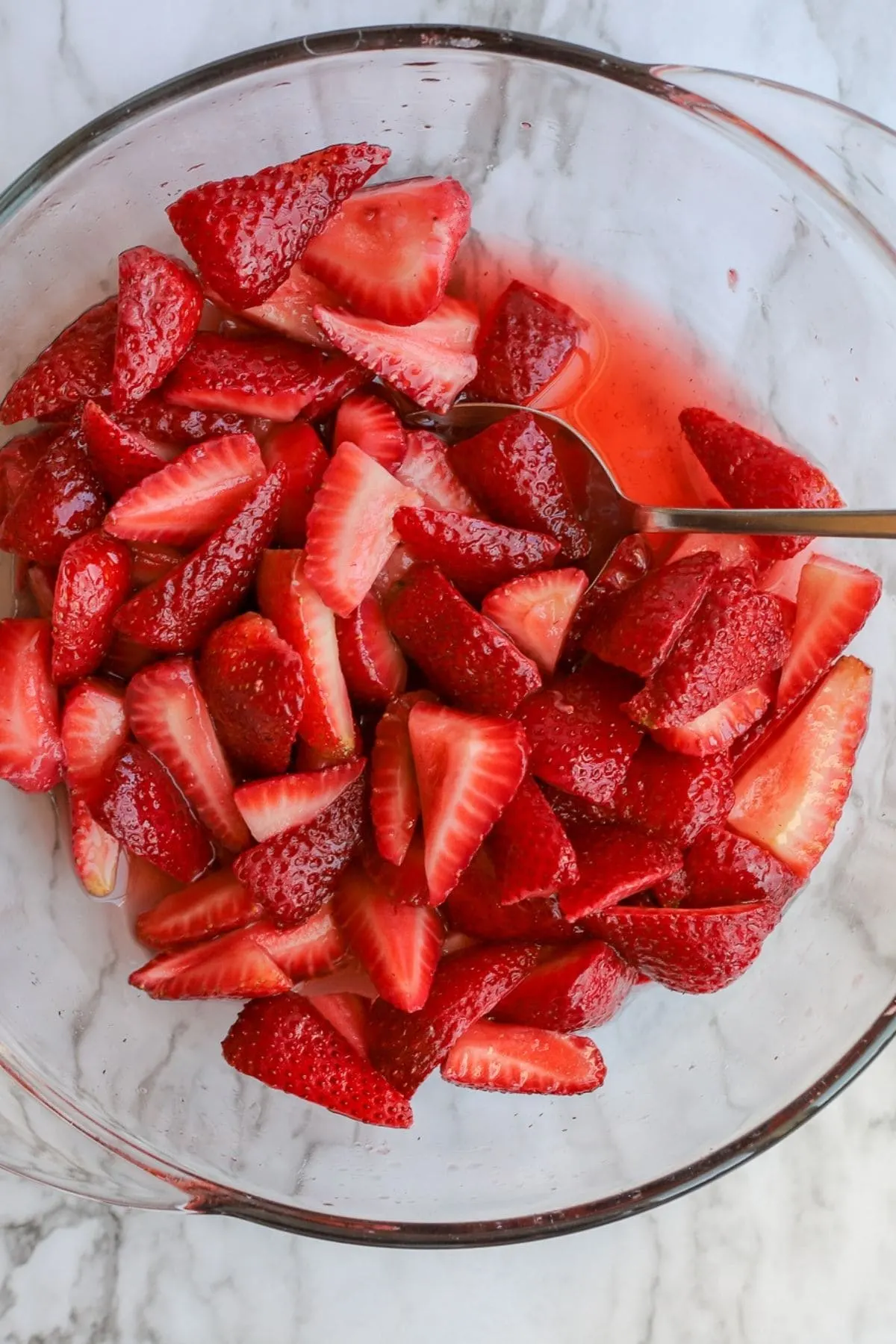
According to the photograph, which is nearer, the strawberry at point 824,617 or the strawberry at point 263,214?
the strawberry at point 263,214

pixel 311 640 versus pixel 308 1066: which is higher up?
pixel 311 640

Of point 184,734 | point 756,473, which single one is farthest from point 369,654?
point 756,473

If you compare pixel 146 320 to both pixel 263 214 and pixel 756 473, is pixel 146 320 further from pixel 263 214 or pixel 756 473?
pixel 756 473

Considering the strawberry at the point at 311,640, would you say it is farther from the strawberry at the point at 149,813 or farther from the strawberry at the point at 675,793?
the strawberry at the point at 675,793

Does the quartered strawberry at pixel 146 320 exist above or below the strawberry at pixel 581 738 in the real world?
above

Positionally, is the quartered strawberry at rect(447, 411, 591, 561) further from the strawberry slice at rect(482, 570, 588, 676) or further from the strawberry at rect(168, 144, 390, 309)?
the strawberry at rect(168, 144, 390, 309)

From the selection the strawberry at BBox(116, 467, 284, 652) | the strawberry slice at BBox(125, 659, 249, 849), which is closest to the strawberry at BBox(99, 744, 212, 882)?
the strawberry slice at BBox(125, 659, 249, 849)

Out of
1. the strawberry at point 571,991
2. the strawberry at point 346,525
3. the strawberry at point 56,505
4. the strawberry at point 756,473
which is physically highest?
the strawberry at point 56,505

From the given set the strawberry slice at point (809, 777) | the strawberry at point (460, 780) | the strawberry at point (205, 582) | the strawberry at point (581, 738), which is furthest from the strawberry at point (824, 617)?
the strawberry at point (205, 582)
